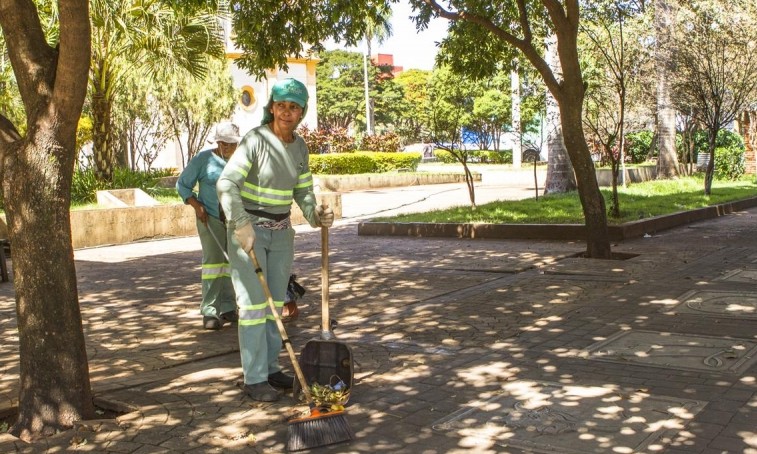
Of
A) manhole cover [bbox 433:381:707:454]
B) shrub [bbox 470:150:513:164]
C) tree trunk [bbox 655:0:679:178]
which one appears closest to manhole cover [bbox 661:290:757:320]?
manhole cover [bbox 433:381:707:454]

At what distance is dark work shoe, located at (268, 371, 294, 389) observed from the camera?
17.9 feet

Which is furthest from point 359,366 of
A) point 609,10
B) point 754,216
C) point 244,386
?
point 754,216

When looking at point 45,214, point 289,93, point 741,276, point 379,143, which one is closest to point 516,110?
point 379,143

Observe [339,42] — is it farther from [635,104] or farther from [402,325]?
[635,104]

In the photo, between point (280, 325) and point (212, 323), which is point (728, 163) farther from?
point (280, 325)

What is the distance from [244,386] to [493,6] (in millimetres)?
10052

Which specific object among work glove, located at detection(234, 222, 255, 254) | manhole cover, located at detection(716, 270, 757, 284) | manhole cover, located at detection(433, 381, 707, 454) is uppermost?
work glove, located at detection(234, 222, 255, 254)

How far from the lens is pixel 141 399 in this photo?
17.8ft

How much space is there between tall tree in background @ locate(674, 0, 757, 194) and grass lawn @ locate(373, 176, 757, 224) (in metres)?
1.17

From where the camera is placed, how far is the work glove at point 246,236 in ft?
16.5

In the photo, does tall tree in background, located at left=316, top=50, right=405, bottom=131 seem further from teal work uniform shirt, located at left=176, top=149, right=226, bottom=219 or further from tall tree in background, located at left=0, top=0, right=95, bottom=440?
tall tree in background, located at left=0, top=0, right=95, bottom=440

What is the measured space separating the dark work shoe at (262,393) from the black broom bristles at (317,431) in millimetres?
759

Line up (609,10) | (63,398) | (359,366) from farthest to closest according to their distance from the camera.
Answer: (609,10), (359,366), (63,398)

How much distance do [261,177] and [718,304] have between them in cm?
456
